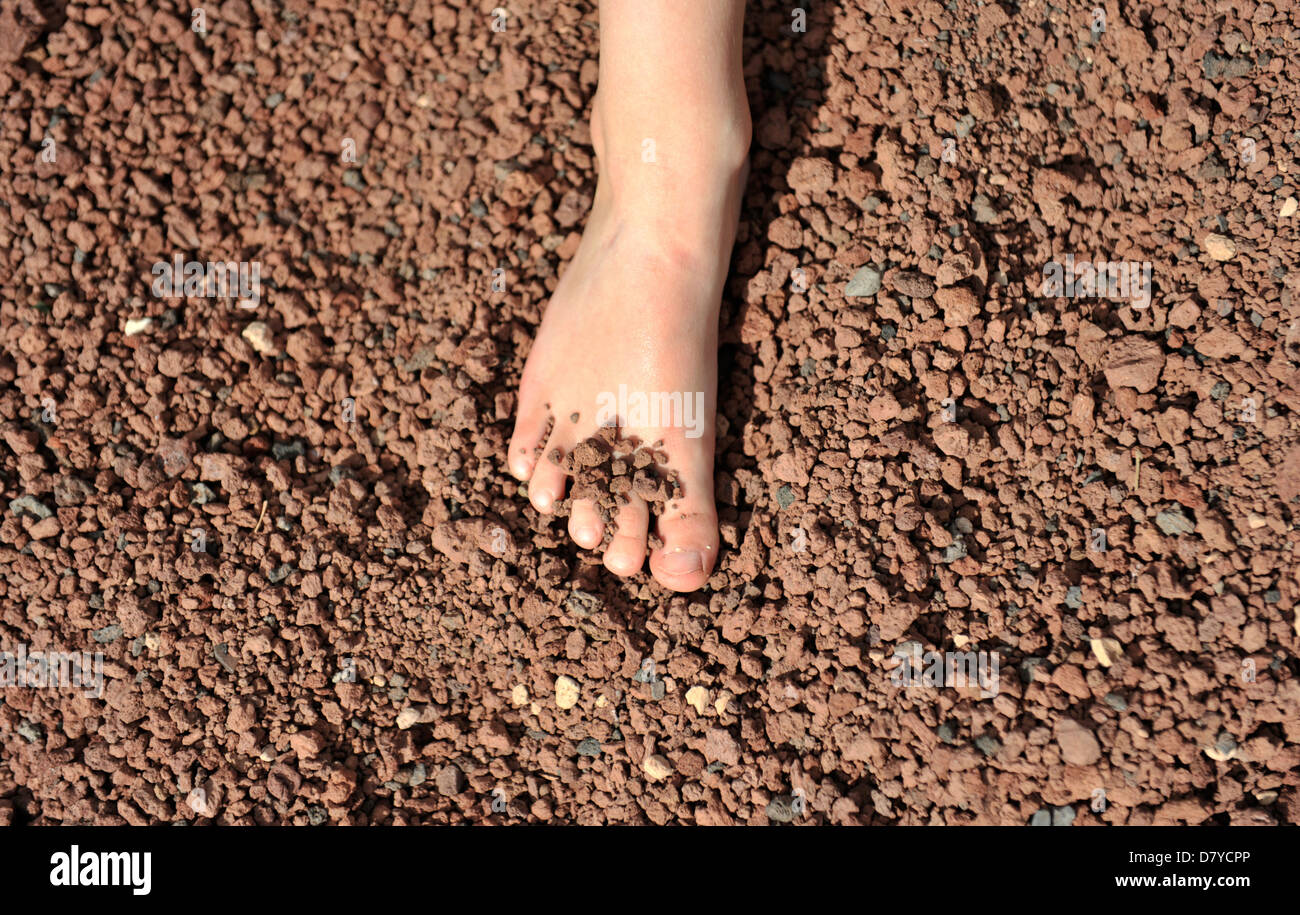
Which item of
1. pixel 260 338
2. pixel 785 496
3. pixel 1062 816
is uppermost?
pixel 260 338

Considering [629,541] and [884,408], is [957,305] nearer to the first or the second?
[884,408]

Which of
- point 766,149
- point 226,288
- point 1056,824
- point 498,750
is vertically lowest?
point 1056,824

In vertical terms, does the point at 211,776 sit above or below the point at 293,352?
below

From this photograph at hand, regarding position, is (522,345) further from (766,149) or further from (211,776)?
(211,776)

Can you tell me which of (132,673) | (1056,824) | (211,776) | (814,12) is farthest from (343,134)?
(1056,824)

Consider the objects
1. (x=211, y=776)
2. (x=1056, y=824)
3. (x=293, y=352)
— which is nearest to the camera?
(x=1056, y=824)

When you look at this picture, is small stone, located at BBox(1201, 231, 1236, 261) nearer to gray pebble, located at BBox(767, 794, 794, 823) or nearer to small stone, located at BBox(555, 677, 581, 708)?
gray pebble, located at BBox(767, 794, 794, 823)

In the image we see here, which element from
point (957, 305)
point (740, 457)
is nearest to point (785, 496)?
point (740, 457)

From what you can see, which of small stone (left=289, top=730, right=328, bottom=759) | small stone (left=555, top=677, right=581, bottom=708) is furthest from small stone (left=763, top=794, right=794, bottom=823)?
small stone (left=289, top=730, right=328, bottom=759)
